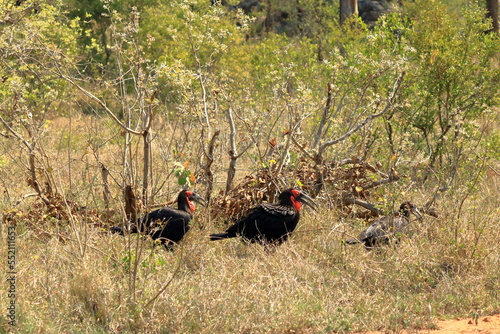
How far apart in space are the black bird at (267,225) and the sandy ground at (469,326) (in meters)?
2.13

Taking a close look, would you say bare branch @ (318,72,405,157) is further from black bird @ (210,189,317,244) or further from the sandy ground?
the sandy ground

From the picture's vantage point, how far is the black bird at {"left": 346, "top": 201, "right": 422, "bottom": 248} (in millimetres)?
6316

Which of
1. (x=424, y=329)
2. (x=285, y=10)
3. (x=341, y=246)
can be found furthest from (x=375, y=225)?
(x=285, y=10)

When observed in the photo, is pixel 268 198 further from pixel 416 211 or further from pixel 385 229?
pixel 416 211

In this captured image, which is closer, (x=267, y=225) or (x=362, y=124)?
(x=267, y=225)

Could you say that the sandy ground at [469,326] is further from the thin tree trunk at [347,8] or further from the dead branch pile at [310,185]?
the thin tree trunk at [347,8]

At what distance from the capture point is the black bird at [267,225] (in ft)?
21.6

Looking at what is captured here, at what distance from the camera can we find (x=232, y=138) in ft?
24.9

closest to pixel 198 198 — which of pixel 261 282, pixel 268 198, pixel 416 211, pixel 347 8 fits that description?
pixel 268 198

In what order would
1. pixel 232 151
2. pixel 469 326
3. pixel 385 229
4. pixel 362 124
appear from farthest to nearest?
1. pixel 232 151
2. pixel 362 124
3. pixel 385 229
4. pixel 469 326

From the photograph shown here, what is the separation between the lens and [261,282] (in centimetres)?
529

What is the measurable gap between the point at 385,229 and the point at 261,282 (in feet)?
6.18

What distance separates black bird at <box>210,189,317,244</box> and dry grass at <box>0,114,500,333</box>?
14 centimetres

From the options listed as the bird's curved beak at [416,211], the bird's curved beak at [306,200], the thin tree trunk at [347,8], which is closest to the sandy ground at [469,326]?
the bird's curved beak at [416,211]
